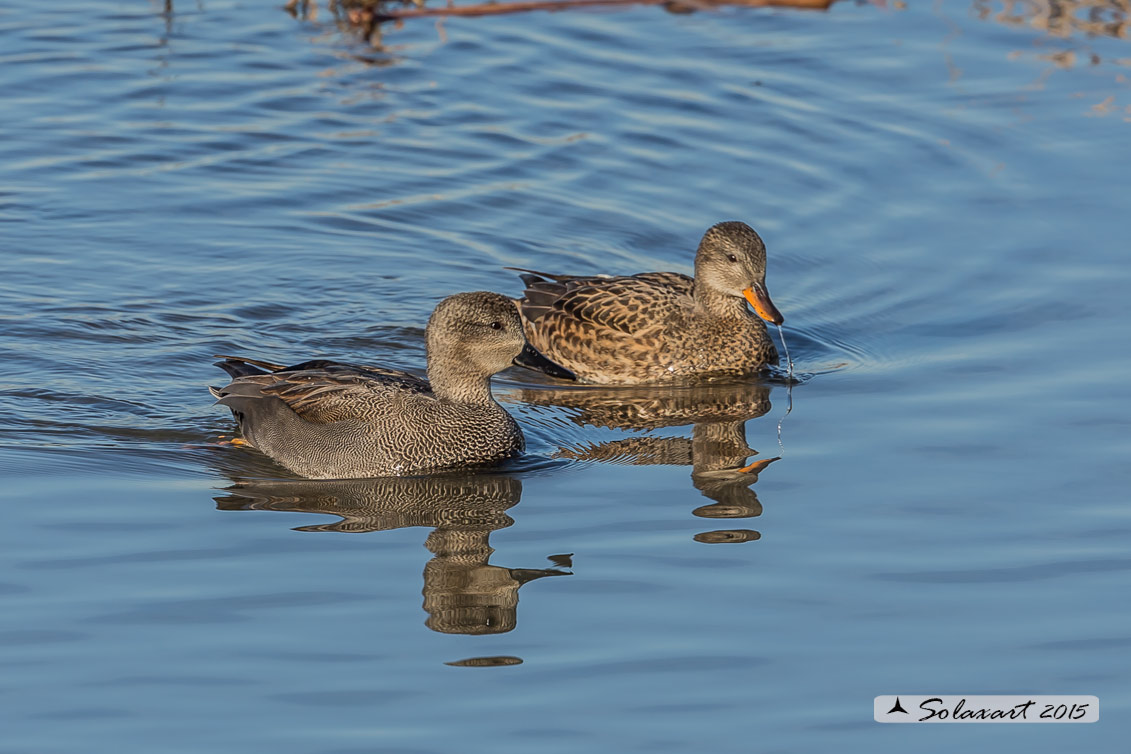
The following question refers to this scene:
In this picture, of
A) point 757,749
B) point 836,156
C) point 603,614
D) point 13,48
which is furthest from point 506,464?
point 13,48

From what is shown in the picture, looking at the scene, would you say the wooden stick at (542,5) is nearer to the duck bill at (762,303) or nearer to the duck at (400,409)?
the duck bill at (762,303)

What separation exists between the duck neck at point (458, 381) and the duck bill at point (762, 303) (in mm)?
2184

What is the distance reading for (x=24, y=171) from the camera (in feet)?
44.9

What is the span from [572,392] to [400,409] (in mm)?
1985

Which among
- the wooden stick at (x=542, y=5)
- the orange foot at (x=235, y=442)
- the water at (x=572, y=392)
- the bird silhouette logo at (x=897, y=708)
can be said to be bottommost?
the orange foot at (x=235, y=442)

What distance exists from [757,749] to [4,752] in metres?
2.57

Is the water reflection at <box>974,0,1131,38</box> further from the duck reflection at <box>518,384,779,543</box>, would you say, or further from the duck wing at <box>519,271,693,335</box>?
the duck reflection at <box>518,384,779,543</box>

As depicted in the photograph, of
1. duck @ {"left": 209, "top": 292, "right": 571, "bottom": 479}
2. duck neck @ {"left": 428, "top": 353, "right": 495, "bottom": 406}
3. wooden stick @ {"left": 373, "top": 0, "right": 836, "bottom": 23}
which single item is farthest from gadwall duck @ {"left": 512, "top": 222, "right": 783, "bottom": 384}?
wooden stick @ {"left": 373, "top": 0, "right": 836, "bottom": 23}

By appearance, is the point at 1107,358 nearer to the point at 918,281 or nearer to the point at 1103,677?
the point at 918,281

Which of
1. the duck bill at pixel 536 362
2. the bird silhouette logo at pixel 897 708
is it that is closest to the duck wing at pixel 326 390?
the duck bill at pixel 536 362

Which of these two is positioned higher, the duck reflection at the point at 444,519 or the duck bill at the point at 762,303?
the duck bill at the point at 762,303

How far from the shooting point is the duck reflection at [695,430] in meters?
8.76

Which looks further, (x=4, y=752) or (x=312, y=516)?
(x=312, y=516)

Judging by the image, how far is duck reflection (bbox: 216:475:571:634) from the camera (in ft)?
24.0
